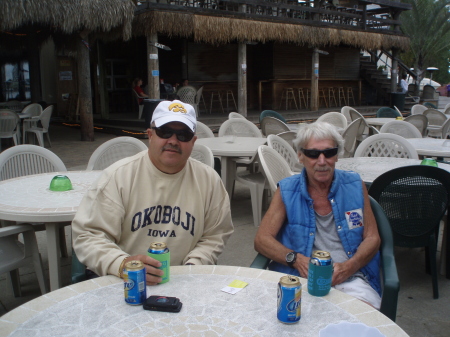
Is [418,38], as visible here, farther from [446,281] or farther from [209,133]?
[446,281]

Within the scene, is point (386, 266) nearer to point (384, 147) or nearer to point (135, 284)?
point (135, 284)

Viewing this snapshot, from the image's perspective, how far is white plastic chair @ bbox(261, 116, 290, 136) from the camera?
6438 mm

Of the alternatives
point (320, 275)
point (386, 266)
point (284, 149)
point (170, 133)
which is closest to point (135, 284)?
point (320, 275)

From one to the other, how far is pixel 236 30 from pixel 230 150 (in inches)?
328

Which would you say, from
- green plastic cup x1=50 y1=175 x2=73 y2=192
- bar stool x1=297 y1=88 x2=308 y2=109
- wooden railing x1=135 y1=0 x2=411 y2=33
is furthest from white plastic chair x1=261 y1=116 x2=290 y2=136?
bar stool x1=297 y1=88 x2=308 y2=109

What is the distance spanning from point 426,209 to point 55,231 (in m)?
2.44

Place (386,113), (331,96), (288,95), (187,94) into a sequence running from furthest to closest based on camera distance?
(331,96) → (288,95) → (187,94) → (386,113)

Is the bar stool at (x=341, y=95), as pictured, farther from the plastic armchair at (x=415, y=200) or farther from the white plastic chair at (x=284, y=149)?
the plastic armchair at (x=415, y=200)

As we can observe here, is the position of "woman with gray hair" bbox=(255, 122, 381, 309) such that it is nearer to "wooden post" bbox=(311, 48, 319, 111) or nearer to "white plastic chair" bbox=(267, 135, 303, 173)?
"white plastic chair" bbox=(267, 135, 303, 173)

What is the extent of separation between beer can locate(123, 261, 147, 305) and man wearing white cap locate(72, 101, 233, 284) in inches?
17.7

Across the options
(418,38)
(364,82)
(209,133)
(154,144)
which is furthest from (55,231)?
(418,38)

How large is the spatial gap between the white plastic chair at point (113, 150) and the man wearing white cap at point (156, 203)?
1852 mm

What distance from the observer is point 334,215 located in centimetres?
223

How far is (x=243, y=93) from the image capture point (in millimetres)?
13555
